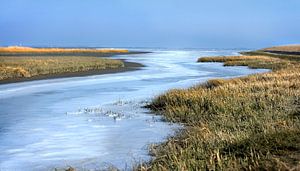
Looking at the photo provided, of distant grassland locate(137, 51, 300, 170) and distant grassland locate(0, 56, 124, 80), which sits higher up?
distant grassland locate(137, 51, 300, 170)

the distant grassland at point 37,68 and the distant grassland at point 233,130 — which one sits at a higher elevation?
the distant grassland at point 233,130

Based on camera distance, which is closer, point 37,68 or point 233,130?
point 233,130

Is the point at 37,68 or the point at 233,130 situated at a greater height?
the point at 233,130

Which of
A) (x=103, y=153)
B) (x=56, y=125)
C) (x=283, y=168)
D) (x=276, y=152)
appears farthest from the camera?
(x=56, y=125)

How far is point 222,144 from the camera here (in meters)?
9.76

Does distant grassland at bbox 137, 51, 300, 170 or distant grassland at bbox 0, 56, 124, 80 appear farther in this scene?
distant grassland at bbox 0, 56, 124, 80

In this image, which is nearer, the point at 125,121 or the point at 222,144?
the point at 222,144

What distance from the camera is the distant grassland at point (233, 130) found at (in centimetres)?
834

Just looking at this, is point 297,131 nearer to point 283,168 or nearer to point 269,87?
point 283,168

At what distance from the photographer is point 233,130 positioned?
11867 millimetres

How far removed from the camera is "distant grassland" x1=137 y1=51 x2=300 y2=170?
8.34 metres

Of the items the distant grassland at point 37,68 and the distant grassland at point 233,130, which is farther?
the distant grassland at point 37,68

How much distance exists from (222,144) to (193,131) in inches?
81.6

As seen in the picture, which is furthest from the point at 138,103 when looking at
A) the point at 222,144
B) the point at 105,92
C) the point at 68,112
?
the point at 222,144
